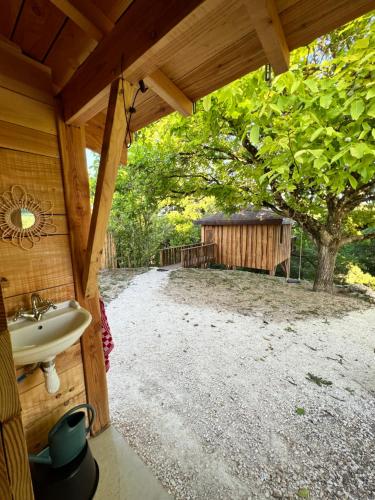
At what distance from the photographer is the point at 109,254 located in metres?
7.84

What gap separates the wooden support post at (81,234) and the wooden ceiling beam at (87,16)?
56 centimetres

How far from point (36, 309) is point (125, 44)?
149 centimetres

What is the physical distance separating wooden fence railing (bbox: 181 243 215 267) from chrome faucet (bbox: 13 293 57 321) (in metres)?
6.98

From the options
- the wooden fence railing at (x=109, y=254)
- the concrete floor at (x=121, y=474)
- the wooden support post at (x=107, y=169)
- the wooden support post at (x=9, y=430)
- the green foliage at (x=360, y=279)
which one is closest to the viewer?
the wooden support post at (x=9, y=430)

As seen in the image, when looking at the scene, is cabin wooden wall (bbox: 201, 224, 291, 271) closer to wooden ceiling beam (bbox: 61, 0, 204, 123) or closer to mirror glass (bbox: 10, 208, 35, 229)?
wooden ceiling beam (bbox: 61, 0, 204, 123)

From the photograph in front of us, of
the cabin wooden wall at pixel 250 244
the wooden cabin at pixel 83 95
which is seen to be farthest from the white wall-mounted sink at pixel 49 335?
the cabin wooden wall at pixel 250 244

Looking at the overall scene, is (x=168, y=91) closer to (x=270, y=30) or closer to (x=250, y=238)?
(x=270, y=30)

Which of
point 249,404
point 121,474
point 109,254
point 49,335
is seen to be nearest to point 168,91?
point 49,335

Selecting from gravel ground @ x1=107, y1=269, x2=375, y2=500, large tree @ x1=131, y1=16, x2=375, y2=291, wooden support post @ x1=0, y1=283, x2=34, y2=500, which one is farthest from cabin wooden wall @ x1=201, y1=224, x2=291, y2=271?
wooden support post @ x1=0, y1=283, x2=34, y2=500

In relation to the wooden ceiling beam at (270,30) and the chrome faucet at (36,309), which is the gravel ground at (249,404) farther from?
the wooden ceiling beam at (270,30)

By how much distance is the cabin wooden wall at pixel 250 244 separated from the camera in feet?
28.2

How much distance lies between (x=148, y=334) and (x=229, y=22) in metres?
3.59

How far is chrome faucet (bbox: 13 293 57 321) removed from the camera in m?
1.32

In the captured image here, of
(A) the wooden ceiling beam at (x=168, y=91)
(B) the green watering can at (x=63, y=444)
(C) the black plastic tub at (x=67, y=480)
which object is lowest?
(C) the black plastic tub at (x=67, y=480)
